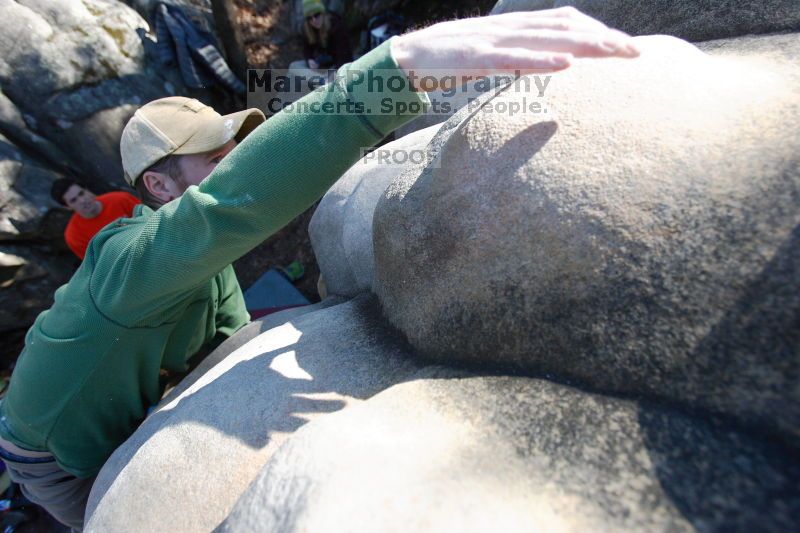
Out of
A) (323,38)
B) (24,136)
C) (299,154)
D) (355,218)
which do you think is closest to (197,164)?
(355,218)

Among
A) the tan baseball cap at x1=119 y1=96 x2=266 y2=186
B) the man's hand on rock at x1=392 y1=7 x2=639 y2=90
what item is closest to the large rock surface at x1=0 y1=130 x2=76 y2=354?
the tan baseball cap at x1=119 y1=96 x2=266 y2=186

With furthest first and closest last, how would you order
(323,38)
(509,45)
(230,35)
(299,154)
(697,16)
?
(323,38) → (230,35) → (697,16) → (299,154) → (509,45)

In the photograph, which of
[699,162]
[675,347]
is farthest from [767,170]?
[675,347]

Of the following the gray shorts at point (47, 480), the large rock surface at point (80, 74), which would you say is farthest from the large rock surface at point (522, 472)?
the large rock surface at point (80, 74)

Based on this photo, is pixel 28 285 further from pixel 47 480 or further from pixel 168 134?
pixel 168 134

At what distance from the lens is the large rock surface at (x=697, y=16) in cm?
129

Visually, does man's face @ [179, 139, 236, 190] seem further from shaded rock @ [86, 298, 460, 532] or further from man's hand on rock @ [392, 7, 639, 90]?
man's hand on rock @ [392, 7, 639, 90]

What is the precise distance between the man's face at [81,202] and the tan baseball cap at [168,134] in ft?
7.58

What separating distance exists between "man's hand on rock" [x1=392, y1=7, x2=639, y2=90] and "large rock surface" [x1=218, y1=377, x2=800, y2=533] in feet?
2.11

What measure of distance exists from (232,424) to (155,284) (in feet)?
1.36

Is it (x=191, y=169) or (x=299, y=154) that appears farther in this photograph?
(x=191, y=169)

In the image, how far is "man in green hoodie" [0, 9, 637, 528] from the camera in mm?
948

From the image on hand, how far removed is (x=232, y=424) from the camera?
119 centimetres

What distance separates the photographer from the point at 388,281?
1336 millimetres
